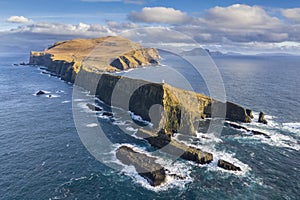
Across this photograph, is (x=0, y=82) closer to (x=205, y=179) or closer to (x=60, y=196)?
(x=60, y=196)

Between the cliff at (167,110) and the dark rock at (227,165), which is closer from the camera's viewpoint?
the dark rock at (227,165)

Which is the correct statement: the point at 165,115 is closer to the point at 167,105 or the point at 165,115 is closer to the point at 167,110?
the point at 167,110

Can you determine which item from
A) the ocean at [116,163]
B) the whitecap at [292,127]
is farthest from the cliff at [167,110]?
the whitecap at [292,127]

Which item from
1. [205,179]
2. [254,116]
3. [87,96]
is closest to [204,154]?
[205,179]

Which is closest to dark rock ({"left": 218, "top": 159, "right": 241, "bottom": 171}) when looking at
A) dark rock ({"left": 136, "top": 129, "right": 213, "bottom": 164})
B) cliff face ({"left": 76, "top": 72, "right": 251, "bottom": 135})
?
dark rock ({"left": 136, "top": 129, "right": 213, "bottom": 164})

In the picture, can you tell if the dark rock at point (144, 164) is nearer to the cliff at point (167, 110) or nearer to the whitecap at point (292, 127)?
the cliff at point (167, 110)

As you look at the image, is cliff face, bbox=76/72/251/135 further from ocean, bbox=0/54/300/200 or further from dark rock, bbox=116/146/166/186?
Result: dark rock, bbox=116/146/166/186

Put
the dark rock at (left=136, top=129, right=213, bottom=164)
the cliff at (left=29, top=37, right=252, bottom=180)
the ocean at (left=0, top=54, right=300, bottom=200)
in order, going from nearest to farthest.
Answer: the ocean at (left=0, top=54, right=300, bottom=200)
the dark rock at (left=136, top=129, right=213, bottom=164)
the cliff at (left=29, top=37, right=252, bottom=180)
